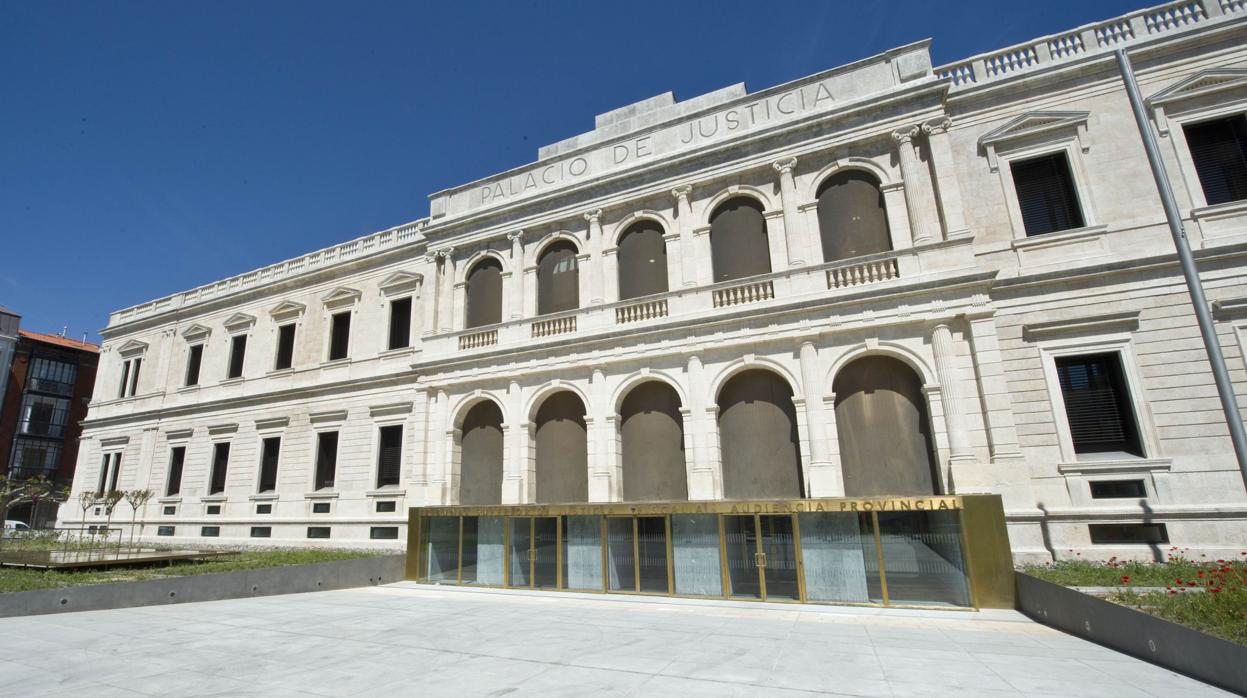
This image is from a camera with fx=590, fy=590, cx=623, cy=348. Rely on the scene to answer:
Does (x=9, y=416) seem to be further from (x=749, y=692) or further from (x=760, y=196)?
(x=749, y=692)

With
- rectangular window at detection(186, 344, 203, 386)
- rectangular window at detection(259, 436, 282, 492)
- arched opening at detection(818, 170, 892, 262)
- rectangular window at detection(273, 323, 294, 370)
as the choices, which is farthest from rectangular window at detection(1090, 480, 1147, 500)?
rectangular window at detection(186, 344, 203, 386)

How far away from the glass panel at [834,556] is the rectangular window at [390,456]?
52.8ft

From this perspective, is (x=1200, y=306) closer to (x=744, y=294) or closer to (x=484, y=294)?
(x=744, y=294)

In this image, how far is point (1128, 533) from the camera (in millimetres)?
13617

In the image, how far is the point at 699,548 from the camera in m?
14.5

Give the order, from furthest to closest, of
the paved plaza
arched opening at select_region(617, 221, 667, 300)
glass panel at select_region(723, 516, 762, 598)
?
arched opening at select_region(617, 221, 667, 300) < glass panel at select_region(723, 516, 762, 598) < the paved plaza

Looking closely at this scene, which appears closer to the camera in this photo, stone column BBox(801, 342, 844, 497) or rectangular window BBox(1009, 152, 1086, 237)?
stone column BBox(801, 342, 844, 497)

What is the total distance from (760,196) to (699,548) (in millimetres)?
10850

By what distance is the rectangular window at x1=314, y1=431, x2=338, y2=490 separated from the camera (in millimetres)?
25016

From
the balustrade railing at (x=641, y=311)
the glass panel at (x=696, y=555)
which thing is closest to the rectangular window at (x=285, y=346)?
the balustrade railing at (x=641, y=311)

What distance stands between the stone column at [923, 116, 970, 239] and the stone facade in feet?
0.21

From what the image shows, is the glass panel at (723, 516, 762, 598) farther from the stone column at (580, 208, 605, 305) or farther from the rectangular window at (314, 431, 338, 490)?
the rectangular window at (314, 431, 338, 490)

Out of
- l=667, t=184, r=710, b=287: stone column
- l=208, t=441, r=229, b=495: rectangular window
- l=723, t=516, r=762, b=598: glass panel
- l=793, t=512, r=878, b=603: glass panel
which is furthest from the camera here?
l=208, t=441, r=229, b=495: rectangular window

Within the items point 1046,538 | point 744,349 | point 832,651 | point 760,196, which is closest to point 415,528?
point 744,349
